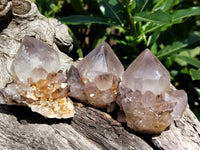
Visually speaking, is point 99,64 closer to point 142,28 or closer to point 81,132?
point 81,132

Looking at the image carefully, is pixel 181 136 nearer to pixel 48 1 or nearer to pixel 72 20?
pixel 72 20

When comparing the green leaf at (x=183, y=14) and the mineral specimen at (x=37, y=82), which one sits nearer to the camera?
the mineral specimen at (x=37, y=82)

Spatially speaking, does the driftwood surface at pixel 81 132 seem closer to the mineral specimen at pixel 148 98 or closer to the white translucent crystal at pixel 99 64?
the mineral specimen at pixel 148 98

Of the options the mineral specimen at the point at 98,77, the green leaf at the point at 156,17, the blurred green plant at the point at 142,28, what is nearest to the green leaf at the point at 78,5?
the blurred green plant at the point at 142,28

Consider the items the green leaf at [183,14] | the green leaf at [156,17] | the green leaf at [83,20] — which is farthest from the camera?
the green leaf at [83,20]

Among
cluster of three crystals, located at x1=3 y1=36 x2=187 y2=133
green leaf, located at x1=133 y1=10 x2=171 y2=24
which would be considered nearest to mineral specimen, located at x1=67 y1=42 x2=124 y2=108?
cluster of three crystals, located at x1=3 y1=36 x2=187 y2=133

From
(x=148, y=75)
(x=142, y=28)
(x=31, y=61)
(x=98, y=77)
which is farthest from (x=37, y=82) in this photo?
(x=142, y=28)
